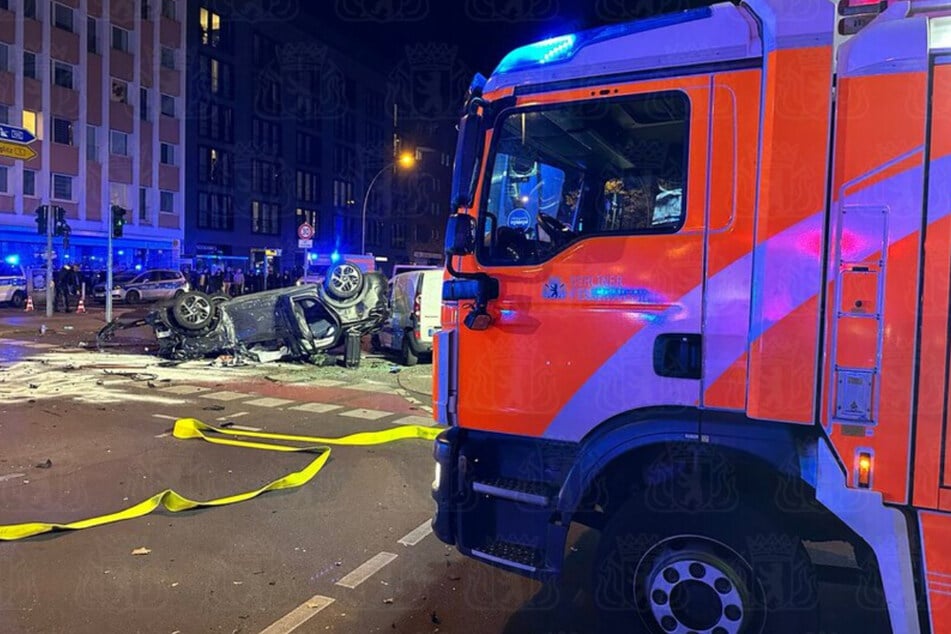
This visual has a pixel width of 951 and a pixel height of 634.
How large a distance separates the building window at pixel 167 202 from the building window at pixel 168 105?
5249 mm

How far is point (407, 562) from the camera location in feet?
14.4

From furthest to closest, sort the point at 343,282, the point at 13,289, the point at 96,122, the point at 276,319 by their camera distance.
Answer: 1. the point at 96,122
2. the point at 13,289
3. the point at 276,319
4. the point at 343,282

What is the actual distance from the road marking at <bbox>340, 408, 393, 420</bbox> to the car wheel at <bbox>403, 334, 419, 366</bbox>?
424 cm

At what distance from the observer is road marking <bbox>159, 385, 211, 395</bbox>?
33.1ft

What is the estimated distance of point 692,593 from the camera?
3.00m

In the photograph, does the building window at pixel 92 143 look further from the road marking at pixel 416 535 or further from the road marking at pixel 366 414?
the road marking at pixel 416 535

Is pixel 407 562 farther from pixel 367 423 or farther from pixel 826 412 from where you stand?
pixel 367 423

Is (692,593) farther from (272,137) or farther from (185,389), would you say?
(272,137)

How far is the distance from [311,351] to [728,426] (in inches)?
422

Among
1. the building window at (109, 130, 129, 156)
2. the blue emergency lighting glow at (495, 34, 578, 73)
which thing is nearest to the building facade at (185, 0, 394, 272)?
the building window at (109, 130, 129, 156)

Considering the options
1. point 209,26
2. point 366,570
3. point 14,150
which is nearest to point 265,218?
point 209,26

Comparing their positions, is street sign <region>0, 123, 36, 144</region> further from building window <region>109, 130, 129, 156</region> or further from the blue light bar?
building window <region>109, 130, 129, 156</region>

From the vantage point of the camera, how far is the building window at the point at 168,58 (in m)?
44.0

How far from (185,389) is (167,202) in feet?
124
